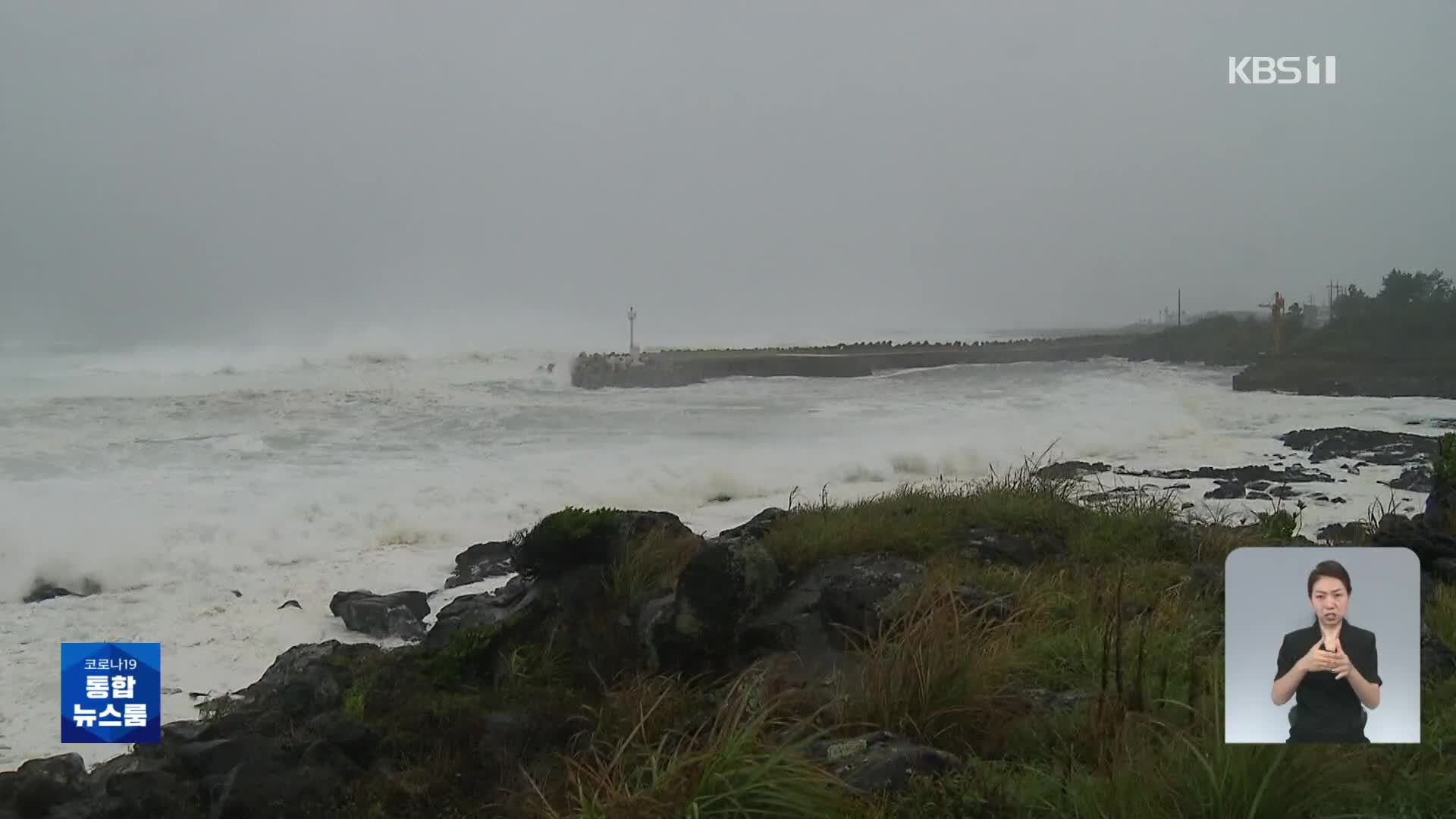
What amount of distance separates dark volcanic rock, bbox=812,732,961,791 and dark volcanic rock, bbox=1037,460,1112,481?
546 cm

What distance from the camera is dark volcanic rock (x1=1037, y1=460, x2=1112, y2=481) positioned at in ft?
25.6

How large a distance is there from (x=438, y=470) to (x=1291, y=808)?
492 inches

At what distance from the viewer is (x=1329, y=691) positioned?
146cm

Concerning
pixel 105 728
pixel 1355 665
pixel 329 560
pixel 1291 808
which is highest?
pixel 1355 665

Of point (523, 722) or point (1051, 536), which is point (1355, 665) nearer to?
point (523, 722)

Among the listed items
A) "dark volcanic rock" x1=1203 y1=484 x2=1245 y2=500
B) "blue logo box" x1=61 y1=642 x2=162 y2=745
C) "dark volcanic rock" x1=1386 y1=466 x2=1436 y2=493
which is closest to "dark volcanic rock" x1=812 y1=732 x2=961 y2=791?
"blue logo box" x1=61 y1=642 x2=162 y2=745

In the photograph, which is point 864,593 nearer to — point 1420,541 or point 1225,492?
point 1420,541

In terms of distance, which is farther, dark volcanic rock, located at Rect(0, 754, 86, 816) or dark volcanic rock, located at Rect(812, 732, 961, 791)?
dark volcanic rock, located at Rect(0, 754, 86, 816)

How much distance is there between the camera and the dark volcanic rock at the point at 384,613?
641cm

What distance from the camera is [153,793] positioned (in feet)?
10.3

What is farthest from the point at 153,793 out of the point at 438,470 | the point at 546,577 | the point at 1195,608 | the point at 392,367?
the point at 392,367

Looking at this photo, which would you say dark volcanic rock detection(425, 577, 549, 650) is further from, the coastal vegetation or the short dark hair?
the short dark hair

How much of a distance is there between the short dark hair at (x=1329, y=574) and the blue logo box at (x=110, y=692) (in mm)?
3298

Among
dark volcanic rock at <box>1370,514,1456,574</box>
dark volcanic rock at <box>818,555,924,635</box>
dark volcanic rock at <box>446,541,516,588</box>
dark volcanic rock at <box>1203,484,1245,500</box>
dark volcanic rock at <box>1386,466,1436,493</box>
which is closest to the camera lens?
dark volcanic rock at <box>818,555,924,635</box>
